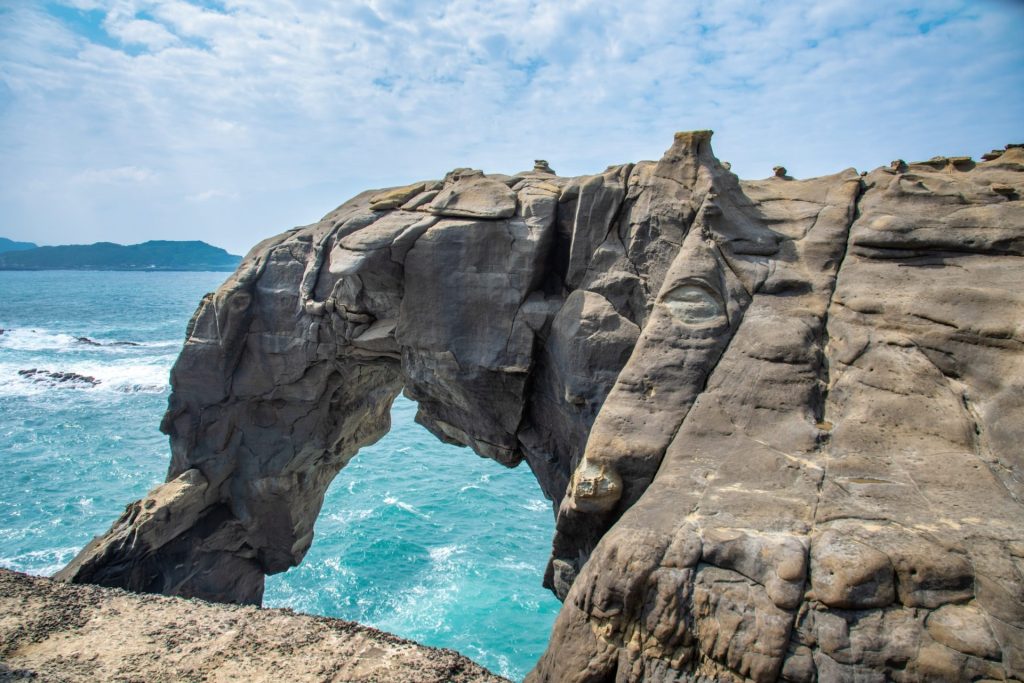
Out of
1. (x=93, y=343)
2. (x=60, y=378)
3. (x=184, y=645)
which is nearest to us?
(x=184, y=645)

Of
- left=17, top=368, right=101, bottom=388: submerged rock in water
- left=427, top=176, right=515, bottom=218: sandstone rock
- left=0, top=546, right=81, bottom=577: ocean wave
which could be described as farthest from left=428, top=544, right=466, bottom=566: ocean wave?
left=17, top=368, right=101, bottom=388: submerged rock in water

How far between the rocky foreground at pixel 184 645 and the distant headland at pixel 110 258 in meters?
170

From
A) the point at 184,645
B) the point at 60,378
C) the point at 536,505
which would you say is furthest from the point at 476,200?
the point at 60,378

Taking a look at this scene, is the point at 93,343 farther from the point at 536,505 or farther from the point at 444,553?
the point at 444,553

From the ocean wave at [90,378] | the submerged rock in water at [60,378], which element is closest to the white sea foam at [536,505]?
the ocean wave at [90,378]

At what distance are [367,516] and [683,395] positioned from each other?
1846cm

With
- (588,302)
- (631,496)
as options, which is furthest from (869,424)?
(588,302)

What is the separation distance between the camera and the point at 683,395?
7.26m

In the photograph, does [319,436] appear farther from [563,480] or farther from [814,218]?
[814,218]

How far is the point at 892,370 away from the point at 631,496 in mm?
3062

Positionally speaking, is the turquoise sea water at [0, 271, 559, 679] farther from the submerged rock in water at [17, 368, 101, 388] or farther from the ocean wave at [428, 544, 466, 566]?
the submerged rock in water at [17, 368, 101, 388]

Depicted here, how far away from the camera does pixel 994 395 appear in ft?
20.2

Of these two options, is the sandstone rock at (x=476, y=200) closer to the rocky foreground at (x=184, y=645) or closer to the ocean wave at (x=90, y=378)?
the rocky foreground at (x=184, y=645)

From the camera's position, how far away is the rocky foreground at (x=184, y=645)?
659 cm
